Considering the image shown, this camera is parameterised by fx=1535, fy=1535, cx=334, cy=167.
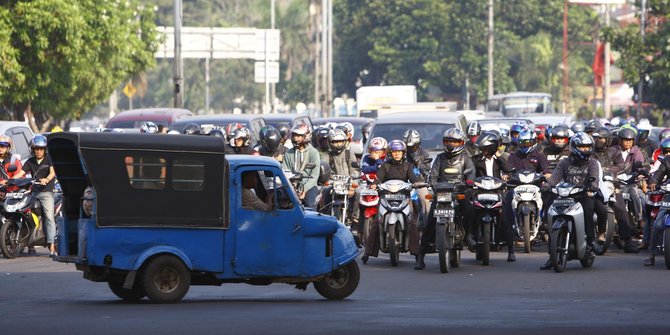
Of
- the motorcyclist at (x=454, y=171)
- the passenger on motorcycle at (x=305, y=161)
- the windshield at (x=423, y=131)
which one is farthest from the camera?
the windshield at (x=423, y=131)

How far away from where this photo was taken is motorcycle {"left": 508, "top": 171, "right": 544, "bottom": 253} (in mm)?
19688

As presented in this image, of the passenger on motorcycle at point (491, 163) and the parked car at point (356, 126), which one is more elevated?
the parked car at point (356, 126)

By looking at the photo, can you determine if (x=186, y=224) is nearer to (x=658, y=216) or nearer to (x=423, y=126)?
(x=658, y=216)

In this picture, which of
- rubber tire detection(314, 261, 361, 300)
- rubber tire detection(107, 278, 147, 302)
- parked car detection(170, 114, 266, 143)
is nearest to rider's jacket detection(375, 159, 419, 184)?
rubber tire detection(314, 261, 361, 300)

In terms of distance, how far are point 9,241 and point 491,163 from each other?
6.43 meters

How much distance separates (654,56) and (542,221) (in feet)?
112

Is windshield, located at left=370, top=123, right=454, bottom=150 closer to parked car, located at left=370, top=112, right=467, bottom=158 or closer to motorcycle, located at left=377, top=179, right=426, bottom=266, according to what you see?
parked car, located at left=370, top=112, right=467, bottom=158

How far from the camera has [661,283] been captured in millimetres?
16438

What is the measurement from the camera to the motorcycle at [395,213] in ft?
60.7

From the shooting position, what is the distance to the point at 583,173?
1795 centimetres

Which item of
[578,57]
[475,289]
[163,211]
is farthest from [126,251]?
[578,57]

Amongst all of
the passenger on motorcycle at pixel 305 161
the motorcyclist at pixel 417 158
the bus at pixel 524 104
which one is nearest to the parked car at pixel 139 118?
the passenger on motorcycle at pixel 305 161

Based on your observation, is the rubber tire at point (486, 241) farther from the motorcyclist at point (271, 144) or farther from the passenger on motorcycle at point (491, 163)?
the motorcyclist at point (271, 144)

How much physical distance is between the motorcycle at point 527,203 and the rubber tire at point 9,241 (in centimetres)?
650
